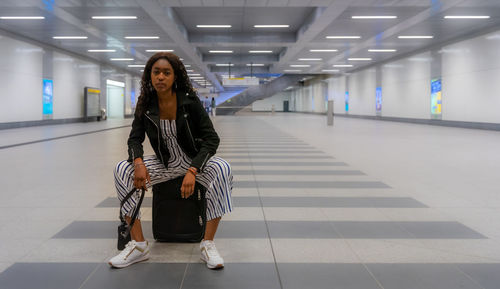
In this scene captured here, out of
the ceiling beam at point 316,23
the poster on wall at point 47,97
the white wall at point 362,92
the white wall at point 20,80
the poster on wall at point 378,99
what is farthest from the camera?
the white wall at point 362,92

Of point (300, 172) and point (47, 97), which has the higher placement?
point (47, 97)

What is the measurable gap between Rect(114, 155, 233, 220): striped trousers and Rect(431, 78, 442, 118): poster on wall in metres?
22.4

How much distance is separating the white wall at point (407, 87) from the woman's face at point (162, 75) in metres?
23.6

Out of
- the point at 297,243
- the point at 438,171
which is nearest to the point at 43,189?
the point at 297,243

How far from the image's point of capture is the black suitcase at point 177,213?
3.01 meters

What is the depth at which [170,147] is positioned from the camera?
9.71ft

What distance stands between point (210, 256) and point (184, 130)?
2.90 feet

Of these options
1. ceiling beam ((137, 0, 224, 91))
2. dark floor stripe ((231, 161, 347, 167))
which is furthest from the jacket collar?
ceiling beam ((137, 0, 224, 91))

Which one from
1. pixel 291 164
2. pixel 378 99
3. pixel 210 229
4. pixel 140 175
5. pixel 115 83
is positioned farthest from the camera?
pixel 115 83

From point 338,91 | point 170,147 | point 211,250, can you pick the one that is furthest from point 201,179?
point 338,91

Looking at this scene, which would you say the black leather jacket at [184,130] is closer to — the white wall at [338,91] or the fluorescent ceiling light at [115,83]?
the fluorescent ceiling light at [115,83]

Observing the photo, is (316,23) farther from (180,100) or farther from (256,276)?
(256,276)

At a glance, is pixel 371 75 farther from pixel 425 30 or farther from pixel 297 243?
pixel 297 243

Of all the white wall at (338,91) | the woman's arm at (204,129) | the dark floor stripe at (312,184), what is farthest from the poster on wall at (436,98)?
the woman's arm at (204,129)
